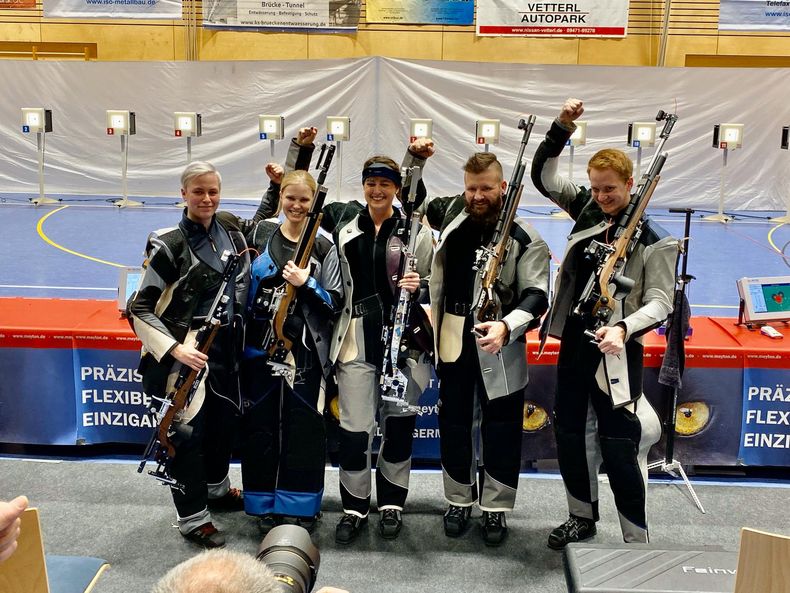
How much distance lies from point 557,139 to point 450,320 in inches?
36.7

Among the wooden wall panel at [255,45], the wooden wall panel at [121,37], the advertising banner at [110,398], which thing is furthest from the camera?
the wooden wall panel at [121,37]

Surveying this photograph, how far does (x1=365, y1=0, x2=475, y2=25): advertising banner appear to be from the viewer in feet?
46.8

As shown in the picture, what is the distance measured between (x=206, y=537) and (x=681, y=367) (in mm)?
2442

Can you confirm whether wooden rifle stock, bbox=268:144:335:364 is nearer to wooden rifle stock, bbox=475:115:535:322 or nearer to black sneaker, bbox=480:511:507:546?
wooden rifle stock, bbox=475:115:535:322

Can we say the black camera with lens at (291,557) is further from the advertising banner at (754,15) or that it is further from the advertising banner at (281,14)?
the advertising banner at (754,15)

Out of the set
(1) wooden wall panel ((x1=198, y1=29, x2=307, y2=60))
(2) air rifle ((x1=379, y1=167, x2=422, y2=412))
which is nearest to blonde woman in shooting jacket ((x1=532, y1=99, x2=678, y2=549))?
(2) air rifle ((x1=379, y1=167, x2=422, y2=412))

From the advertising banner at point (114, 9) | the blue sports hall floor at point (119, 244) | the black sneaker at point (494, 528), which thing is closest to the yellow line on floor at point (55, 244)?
the blue sports hall floor at point (119, 244)

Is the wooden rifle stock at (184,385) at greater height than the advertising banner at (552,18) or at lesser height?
lesser

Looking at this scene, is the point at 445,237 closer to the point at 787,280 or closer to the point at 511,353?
the point at 511,353

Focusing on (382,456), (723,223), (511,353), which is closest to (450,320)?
(511,353)

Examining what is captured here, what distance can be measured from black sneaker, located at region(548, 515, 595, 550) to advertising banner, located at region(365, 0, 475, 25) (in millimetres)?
11935

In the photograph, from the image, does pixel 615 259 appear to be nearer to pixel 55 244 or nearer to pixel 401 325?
pixel 401 325

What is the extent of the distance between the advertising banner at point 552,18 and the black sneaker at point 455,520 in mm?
11787

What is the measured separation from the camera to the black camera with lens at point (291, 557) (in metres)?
1.75
